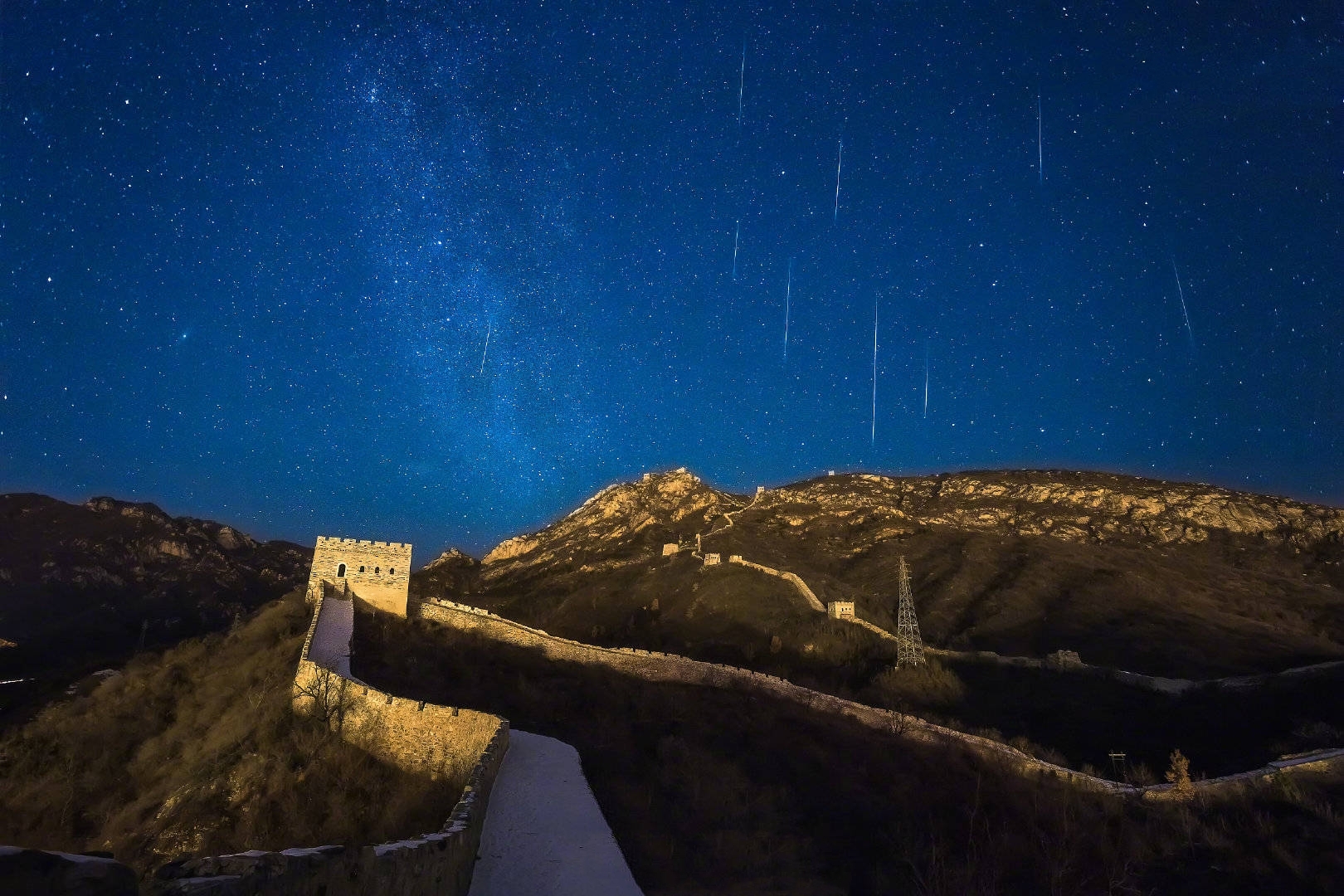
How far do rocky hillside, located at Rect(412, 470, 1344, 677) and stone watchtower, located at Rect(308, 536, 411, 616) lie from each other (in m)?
21.3

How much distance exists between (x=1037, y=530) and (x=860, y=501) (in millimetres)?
30230

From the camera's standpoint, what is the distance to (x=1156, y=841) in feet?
51.9

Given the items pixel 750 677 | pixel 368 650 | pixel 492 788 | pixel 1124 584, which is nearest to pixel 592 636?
pixel 750 677

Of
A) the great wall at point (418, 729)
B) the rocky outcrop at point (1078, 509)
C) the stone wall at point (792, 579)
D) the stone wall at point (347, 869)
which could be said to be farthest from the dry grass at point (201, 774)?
the rocky outcrop at point (1078, 509)

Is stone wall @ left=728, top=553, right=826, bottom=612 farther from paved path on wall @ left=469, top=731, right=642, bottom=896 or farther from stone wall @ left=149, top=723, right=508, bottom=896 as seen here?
stone wall @ left=149, top=723, right=508, bottom=896

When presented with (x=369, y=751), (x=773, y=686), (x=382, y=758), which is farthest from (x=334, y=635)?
(x=773, y=686)

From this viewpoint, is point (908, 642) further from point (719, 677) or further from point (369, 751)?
point (369, 751)

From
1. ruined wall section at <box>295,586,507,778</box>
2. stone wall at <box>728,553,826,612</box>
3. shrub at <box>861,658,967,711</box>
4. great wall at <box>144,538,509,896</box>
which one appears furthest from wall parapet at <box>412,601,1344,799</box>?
stone wall at <box>728,553,826,612</box>

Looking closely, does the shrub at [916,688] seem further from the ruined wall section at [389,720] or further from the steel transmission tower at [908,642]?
the ruined wall section at [389,720]

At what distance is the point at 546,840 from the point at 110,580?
89.6 m

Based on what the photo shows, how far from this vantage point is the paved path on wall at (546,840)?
11.1m

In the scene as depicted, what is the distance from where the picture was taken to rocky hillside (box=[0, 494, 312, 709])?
2243 inches

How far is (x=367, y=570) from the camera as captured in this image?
3772cm

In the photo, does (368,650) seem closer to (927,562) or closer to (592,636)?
(592,636)
